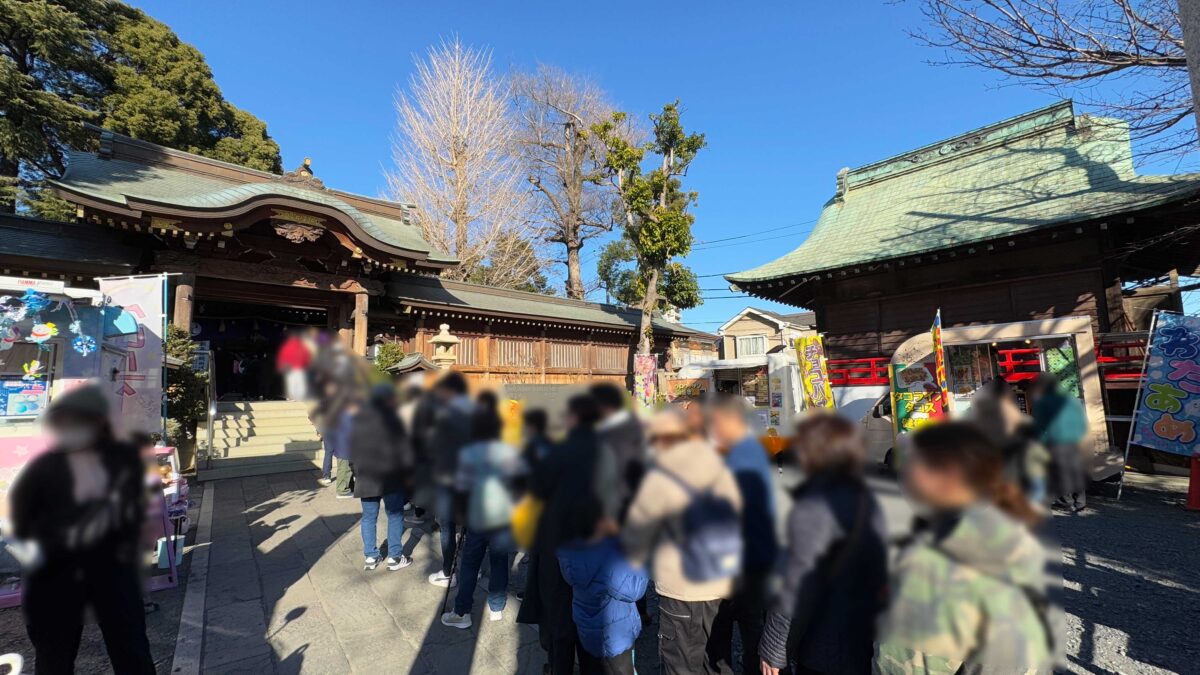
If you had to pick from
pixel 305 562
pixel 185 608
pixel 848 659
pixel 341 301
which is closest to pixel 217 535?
pixel 305 562

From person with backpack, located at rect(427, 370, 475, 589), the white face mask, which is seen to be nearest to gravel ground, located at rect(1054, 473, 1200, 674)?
person with backpack, located at rect(427, 370, 475, 589)

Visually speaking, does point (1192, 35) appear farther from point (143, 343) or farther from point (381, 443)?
point (143, 343)

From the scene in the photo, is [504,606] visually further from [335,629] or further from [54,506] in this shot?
[54,506]

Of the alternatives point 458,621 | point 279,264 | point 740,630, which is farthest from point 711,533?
point 279,264

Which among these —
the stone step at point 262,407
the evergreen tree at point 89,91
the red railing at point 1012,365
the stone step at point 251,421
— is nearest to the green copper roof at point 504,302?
the stone step at point 262,407

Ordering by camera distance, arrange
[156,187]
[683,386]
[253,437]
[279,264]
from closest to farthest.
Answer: [683,386], [279,264], [253,437], [156,187]

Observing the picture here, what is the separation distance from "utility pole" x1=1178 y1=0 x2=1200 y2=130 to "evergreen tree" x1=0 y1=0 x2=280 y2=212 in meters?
23.5

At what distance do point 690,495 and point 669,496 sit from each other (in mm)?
24

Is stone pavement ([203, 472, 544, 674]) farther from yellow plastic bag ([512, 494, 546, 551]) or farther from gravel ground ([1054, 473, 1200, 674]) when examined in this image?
gravel ground ([1054, 473, 1200, 674])

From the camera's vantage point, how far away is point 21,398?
2.71 m

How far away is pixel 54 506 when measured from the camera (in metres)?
0.54

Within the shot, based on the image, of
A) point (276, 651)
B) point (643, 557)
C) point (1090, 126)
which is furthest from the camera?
point (1090, 126)

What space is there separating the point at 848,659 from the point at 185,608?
5758 mm

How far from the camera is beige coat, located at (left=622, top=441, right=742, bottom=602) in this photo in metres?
0.54
